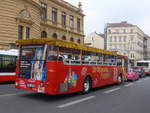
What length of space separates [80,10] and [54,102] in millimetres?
38338

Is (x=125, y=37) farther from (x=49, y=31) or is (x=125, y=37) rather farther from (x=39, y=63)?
(x=39, y=63)

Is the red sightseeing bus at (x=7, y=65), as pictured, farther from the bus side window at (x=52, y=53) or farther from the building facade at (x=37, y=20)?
the bus side window at (x=52, y=53)

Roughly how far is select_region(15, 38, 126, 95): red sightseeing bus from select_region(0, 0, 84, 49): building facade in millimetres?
15892

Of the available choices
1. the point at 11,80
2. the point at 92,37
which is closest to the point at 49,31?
the point at 11,80

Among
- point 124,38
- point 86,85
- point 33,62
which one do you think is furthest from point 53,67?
point 124,38

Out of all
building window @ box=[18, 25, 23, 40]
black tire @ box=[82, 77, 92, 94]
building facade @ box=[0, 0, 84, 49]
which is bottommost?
black tire @ box=[82, 77, 92, 94]

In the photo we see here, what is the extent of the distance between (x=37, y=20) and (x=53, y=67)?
22732 millimetres

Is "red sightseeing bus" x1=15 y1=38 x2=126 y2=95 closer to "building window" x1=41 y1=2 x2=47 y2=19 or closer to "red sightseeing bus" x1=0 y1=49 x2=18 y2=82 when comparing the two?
"red sightseeing bus" x1=0 y1=49 x2=18 y2=82

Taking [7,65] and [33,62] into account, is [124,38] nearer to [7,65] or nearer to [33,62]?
[7,65]

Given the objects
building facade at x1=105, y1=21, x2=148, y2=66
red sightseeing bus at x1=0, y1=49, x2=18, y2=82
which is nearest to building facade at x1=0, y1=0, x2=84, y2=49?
red sightseeing bus at x1=0, y1=49, x2=18, y2=82

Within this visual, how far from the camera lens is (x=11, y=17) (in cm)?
2566

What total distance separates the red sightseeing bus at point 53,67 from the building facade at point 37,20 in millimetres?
15892

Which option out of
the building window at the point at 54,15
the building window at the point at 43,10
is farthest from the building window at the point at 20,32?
the building window at the point at 54,15

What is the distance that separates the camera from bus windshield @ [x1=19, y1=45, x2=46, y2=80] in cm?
927
